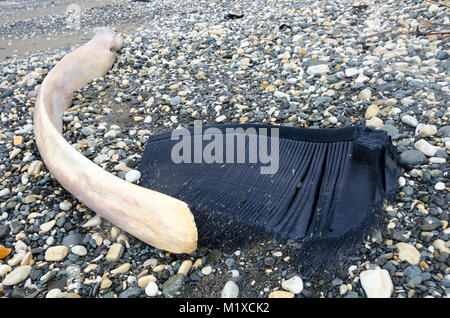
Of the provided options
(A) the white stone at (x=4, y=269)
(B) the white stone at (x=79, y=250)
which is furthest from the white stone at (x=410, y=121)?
(A) the white stone at (x=4, y=269)

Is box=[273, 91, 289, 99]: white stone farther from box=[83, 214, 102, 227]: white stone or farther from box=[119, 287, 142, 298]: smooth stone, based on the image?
box=[119, 287, 142, 298]: smooth stone

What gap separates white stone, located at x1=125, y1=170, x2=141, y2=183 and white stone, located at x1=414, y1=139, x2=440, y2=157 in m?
1.90

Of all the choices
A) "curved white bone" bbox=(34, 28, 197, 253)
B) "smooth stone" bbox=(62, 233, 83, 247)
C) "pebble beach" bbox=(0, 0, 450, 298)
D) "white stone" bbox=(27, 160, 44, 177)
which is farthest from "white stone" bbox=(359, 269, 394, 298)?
"white stone" bbox=(27, 160, 44, 177)

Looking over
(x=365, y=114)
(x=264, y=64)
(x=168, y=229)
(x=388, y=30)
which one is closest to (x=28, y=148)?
(x=168, y=229)

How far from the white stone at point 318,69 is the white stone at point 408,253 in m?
2.10

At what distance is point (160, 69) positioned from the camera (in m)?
4.21

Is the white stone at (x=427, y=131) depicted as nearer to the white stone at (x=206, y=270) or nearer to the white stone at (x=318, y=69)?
the white stone at (x=318, y=69)

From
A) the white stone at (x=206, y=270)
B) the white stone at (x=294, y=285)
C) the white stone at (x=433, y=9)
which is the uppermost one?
the white stone at (x=433, y=9)

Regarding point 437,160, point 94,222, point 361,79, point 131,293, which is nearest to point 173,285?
point 131,293

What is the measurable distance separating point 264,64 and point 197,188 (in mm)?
2086

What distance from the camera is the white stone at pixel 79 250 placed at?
80.1 inches

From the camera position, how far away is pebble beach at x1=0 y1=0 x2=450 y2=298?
5.81 ft

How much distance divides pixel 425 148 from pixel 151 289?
189 centimetres
